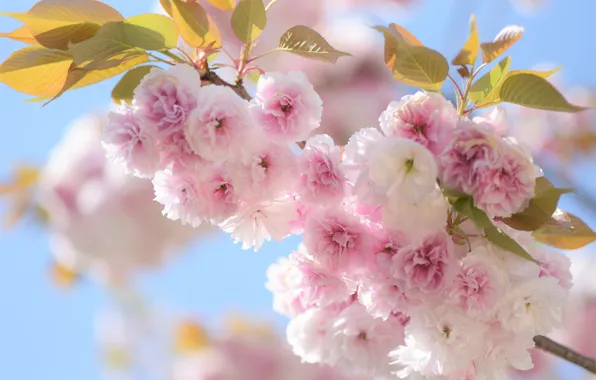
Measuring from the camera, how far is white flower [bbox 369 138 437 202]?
372mm

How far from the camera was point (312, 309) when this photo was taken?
513mm

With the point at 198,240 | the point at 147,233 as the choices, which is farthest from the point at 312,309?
the point at 198,240

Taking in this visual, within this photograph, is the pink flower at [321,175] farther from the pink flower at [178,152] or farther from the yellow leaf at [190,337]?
the yellow leaf at [190,337]


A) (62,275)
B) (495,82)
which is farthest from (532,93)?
(62,275)

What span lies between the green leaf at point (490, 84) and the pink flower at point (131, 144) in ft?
0.67

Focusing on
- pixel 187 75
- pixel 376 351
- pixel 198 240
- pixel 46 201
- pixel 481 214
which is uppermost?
pixel 187 75

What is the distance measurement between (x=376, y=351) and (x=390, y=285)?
9 centimetres

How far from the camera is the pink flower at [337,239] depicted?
1.39 feet

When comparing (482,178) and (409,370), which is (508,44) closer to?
(482,178)

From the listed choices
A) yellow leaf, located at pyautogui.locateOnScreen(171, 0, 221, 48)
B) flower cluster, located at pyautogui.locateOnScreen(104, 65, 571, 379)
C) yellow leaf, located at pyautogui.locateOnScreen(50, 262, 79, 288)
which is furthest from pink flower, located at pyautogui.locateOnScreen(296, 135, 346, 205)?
yellow leaf, located at pyautogui.locateOnScreen(50, 262, 79, 288)

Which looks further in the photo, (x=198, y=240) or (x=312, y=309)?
(x=198, y=240)

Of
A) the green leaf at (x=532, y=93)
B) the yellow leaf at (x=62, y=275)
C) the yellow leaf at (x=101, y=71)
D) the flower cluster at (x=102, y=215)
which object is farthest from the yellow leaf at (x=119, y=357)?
the green leaf at (x=532, y=93)

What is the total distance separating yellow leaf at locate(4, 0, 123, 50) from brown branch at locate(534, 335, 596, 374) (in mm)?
389

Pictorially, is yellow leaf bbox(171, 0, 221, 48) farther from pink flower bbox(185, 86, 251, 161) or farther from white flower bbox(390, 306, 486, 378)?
white flower bbox(390, 306, 486, 378)
